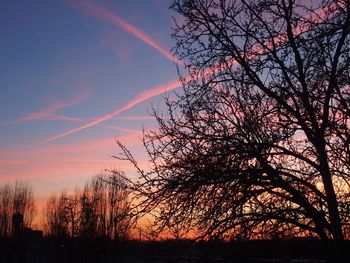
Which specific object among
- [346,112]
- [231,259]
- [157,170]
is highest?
[346,112]

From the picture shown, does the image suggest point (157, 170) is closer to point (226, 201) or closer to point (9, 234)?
point (226, 201)

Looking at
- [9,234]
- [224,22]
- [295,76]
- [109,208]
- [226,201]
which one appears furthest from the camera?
[9,234]

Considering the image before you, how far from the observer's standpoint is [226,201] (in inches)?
371

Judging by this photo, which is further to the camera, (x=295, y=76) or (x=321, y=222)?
(x=295, y=76)

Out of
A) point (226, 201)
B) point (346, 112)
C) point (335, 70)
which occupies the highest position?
point (335, 70)

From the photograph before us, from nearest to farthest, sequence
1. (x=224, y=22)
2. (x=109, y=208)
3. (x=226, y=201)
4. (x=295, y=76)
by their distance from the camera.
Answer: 1. (x=226, y=201)
2. (x=295, y=76)
3. (x=224, y=22)
4. (x=109, y=208)

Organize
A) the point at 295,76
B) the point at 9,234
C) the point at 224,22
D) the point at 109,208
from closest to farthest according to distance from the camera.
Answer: the point at 295,76
the point at 224,22
the point at 109,208
the point at 9,234

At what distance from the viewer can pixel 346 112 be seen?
9.57m

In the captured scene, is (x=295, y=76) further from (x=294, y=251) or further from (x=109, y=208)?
(x=109, y=208)

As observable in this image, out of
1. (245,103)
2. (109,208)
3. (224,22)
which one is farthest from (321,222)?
(109,208)

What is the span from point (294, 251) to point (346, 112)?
2.86m

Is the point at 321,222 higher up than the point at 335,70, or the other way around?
the point at 335,70

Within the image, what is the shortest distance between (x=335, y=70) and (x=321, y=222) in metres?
2.87

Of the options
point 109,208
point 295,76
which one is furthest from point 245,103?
point 109,208
